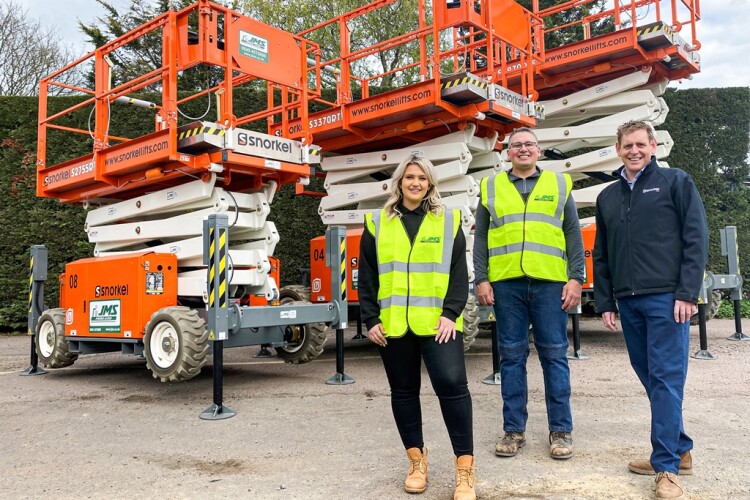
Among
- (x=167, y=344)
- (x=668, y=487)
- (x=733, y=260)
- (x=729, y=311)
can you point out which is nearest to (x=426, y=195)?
(x=668, y=487)

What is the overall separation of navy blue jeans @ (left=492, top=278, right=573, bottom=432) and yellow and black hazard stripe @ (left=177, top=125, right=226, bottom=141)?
3.27m

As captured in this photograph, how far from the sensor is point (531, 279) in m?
3.99

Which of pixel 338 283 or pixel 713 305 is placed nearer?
pixel 338 283

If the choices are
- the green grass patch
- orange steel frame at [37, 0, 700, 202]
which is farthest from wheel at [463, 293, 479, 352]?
the green grass patch

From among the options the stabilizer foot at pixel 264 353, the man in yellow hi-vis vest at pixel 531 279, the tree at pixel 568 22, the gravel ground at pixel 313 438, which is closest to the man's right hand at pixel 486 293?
the man in yellow hi-vis vest at pixel 531 279

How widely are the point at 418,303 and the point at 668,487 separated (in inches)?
59.1

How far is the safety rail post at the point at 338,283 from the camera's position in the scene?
659 cm

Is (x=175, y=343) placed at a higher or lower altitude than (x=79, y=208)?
lower

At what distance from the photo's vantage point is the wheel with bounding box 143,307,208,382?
5.70 meters

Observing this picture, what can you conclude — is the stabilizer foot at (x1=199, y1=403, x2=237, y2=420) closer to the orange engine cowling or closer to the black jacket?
the orange engine cowling

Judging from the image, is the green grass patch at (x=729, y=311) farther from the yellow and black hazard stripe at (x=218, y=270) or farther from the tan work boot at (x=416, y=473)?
the tan work boot at (x=416, y=473)

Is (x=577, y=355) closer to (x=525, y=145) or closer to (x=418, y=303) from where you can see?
(x=525, y=145)

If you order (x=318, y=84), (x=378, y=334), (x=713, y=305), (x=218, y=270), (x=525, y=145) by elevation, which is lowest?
(x=713, y=305)

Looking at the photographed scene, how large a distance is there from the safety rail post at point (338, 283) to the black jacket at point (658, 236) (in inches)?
132
